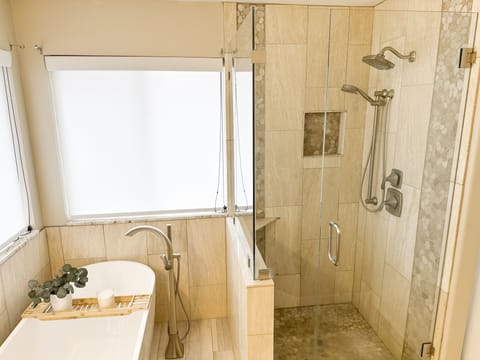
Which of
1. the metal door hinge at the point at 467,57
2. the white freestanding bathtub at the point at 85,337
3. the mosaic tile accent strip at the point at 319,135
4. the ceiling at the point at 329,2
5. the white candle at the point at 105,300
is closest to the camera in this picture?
the metal door hinge at the point at 467,57

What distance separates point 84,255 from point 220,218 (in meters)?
1.03

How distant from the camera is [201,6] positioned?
215cm

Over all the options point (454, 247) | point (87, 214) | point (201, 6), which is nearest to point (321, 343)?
point (454, 247)

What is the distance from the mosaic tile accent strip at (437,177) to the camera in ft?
5.25

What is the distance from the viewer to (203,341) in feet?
7.77

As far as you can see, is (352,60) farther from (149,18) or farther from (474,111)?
(149,18)

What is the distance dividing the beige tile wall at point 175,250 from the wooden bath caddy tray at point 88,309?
385mm

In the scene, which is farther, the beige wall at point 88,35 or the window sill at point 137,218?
the window sill at point 137,218

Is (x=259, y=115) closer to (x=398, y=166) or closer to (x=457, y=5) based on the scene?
(x=398, y=166)

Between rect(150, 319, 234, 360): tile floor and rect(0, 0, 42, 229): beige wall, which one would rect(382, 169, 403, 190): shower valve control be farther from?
rect(0, 0, 42, 229): beige wall

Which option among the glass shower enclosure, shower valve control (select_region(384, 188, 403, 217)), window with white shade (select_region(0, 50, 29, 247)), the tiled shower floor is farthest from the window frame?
shower valve control (select_region(384, 188, 403, 217))

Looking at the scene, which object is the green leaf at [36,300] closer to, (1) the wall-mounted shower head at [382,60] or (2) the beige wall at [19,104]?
(2) the beige wall at [19,104]

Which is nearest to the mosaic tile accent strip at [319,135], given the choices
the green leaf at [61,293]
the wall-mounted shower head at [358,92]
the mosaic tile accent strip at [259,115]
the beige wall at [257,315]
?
the wall-mounted shower head at [358,92]

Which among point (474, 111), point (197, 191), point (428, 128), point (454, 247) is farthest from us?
point (197, 191)
